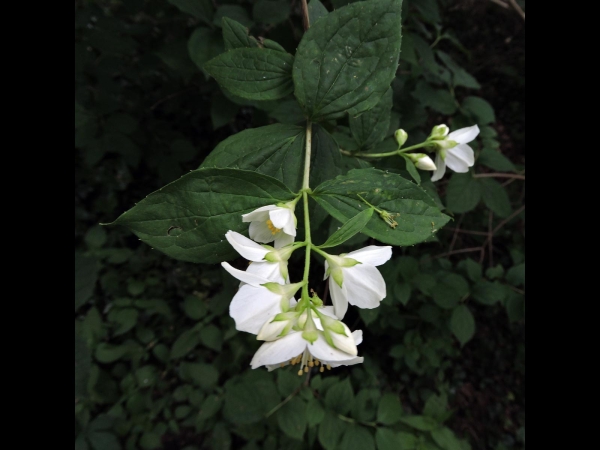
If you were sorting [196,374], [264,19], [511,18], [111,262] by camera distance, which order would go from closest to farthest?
[264,19], [196,374], [111,262], [511,18]

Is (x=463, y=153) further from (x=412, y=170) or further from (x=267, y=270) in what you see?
(x=267, y=270)

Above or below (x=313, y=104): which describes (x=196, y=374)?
below

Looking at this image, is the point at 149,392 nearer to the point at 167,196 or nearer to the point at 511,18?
the point at 167,196

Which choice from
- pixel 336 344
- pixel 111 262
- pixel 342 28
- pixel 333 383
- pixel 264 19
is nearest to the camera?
pixel 336 344

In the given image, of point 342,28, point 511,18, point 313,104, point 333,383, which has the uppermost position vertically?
point 342,28

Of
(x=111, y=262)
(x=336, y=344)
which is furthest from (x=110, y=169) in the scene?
(x=336, y=344)

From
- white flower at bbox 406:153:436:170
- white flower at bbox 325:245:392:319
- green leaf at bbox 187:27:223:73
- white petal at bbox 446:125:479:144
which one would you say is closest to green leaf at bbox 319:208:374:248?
white flower at bbox 325:245:392:319

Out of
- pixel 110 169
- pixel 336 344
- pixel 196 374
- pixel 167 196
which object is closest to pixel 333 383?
pixel 196 374

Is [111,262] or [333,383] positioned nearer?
[333,383]
